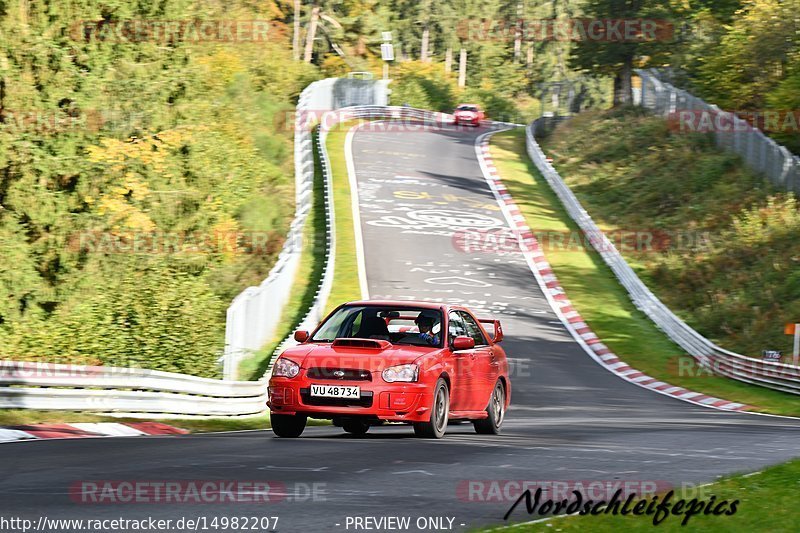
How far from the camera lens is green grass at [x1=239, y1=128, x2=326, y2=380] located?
22.8m

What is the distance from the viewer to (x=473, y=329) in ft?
48.1

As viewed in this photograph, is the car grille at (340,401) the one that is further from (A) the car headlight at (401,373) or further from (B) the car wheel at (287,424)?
(B) the car wheel at (287,424)

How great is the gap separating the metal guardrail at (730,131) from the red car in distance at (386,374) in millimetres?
25259

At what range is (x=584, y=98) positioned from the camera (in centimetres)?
13412

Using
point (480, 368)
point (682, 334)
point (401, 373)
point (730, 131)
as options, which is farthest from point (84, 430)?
point (730, 131)

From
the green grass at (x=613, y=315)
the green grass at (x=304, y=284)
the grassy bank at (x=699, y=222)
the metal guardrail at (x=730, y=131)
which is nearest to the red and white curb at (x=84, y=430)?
the green grass at (x=304, y=284)

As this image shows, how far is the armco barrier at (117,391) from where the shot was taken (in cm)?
1480

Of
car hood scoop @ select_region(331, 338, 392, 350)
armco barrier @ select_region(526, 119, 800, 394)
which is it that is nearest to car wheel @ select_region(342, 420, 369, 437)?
car hood scoop @ select_region(331, 338, 392, 350)

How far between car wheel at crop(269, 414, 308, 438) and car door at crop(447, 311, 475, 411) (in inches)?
67.7

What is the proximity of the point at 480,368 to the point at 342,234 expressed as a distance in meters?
25.1

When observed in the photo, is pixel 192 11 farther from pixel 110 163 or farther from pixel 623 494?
pixel 623 494

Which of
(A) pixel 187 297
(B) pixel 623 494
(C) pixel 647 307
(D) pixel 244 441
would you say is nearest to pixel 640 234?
(C) pixel 647 307

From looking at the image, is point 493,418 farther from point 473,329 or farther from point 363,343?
point 363,343

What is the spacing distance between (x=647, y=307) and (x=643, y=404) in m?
10.3
